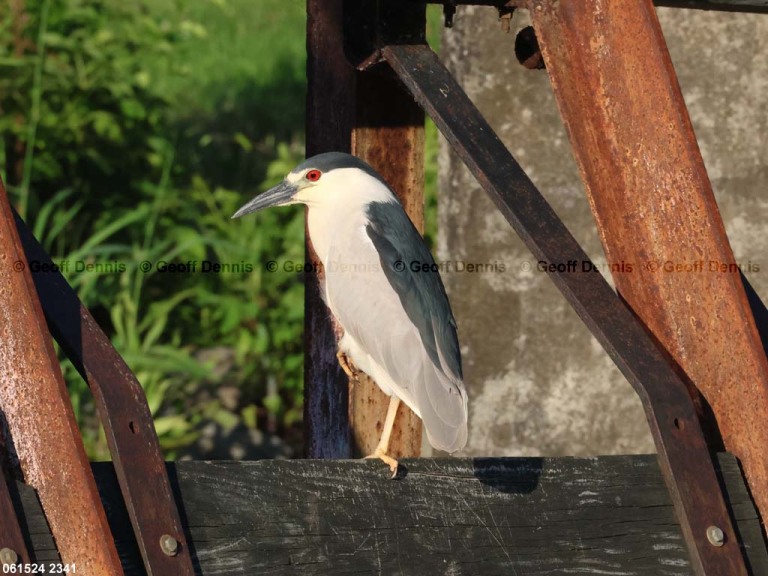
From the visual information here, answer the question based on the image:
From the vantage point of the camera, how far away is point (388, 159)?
3.23m

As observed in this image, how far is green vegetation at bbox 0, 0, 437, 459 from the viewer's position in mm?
5496

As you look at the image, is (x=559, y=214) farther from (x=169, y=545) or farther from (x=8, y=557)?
(x=8, y=557)

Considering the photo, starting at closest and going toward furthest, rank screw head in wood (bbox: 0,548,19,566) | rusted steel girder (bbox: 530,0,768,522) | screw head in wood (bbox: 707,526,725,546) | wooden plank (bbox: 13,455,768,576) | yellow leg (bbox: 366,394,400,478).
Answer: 1. screw head in wood (bbox: 0,548,19,566)
2. wooden plank (bbox: 13,455,768,576)
3. screw head in wood (bbox: 707,526,725,546)
4. rusted steel girder (bbox: 530,0,768,522)
5. yellow leg (bbox: 366,394,400,478)

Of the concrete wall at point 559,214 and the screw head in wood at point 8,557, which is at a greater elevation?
the concrete wall at point 559,214

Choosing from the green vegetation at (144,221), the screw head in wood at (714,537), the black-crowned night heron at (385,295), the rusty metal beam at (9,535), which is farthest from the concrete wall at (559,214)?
the rusty metal beam at (9,535)

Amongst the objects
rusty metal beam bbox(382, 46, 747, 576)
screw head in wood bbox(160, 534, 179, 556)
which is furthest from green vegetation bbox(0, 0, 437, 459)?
screw head in wood bbox(160, 534, 179, 556)

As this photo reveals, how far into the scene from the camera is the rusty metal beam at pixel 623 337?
2.14 meters

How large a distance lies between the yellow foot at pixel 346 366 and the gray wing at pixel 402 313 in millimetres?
91

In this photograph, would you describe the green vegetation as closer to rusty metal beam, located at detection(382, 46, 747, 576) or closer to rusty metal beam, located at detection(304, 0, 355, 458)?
rusty metal beam, located at detection(304, 0, 355, 458)

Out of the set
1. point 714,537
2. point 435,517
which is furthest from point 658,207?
point 435,517

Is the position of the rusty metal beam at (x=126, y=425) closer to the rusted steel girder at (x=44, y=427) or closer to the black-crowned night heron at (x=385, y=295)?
the rusted steel girder at (x=44, y=427)

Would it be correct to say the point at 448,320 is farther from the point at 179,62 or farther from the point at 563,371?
the point at 179,62

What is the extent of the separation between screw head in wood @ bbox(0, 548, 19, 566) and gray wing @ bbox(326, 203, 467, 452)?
1.21m

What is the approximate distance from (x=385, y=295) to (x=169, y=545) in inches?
52.0
